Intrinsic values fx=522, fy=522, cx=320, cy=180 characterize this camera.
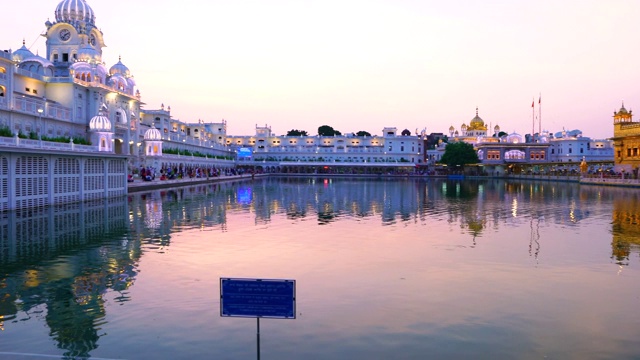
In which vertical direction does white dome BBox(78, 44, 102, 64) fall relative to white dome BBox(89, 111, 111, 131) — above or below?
above

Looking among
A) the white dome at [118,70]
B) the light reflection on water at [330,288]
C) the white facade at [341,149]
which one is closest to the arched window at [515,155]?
the white facade at [341,149]

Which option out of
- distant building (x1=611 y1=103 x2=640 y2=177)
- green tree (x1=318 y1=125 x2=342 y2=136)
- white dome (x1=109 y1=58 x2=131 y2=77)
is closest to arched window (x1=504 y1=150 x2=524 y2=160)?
distant building (x1=611 y1=103 x2=640 y2=177)

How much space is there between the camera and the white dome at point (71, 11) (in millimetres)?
66688

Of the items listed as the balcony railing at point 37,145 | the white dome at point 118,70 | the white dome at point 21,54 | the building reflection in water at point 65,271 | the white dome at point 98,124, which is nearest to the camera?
the building reflection in water at point 65,271

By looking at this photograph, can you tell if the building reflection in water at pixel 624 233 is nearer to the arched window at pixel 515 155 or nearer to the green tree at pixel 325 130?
the arched window at pixel 515 155

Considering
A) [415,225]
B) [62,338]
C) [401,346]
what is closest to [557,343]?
[401,346]

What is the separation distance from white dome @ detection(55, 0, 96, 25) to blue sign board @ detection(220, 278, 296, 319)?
230ft

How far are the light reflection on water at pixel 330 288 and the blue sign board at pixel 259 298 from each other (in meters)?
1.71

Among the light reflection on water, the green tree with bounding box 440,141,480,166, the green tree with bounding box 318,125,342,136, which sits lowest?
the light reflection on water

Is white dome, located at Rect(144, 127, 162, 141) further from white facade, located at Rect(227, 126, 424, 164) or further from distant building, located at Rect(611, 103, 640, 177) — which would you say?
white facade, located at Rect(227, 126, 424, 164)

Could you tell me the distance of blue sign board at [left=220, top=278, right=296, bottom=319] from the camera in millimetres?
7129

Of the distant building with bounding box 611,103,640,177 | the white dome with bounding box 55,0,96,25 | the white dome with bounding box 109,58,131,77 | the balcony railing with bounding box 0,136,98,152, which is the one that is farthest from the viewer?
the distant building with bounding box 611,103,640,177

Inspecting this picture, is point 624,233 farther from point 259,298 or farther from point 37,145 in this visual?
point 37,145

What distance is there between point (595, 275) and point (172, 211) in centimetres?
2313
